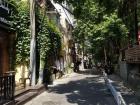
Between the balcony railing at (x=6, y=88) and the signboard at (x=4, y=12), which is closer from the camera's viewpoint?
the balcony railing at (x=6, y=88)

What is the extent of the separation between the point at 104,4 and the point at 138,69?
7752 millimetres

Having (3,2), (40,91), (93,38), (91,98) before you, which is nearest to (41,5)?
(3,2)

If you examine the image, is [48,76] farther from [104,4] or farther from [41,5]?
[104,4]

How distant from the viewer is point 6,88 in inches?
523

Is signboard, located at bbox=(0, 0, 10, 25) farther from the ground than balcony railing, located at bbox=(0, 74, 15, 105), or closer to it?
farther from the ground

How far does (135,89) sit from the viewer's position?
2141 centimetres

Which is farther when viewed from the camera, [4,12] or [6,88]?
[4,12]

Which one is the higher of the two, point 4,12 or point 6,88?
point 4,12

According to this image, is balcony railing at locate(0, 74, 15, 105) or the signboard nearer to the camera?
balcony railing at locate(0, 74, 15, 105)

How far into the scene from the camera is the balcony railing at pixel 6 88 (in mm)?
12938

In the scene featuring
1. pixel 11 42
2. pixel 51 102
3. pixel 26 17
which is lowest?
pixel 51 102

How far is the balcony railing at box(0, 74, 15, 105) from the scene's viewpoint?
12938 millimetres

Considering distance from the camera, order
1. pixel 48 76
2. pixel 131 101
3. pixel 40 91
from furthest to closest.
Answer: pixel 48 76 < pixel 40 91 < pixel 131 101

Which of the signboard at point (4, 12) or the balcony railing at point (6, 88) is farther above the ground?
the signboard at point (4, 12)
